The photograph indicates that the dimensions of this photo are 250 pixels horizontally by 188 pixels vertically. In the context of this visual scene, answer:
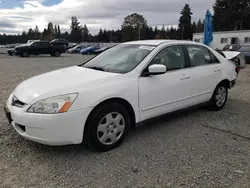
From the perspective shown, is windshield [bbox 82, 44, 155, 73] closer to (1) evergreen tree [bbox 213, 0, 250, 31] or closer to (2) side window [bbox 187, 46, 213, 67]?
(2) side window [bbox 187, 46, 213, 67]

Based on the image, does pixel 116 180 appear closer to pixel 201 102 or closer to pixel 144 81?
pixel 144 81

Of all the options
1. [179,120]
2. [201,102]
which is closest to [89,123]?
[179,120]

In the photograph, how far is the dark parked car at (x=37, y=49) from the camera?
23234mm

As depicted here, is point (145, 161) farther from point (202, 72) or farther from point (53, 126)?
point (202, 72)

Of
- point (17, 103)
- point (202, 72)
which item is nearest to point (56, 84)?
point (17, 103)

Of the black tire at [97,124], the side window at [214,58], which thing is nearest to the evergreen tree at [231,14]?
the side window at [214,58]

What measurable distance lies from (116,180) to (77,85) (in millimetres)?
1236

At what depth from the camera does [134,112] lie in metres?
3.41

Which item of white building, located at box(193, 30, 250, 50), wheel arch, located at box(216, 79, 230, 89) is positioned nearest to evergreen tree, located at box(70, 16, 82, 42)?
white building, located at box(193, 30, 250, 50)

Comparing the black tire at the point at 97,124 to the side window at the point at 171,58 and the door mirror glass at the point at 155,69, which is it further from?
the side window at the point at 171,58

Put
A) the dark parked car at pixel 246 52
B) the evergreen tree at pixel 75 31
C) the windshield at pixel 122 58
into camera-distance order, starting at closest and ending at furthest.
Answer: the windshield at pixel 122 58 → the dark parked car at pixel 246 52 → the evergreen tree at pixel 75 31

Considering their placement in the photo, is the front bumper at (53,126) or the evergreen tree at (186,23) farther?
the evergreen tree at (186,23)

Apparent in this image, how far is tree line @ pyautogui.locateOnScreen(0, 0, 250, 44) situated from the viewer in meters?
53.1

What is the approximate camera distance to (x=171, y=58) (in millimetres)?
4008
